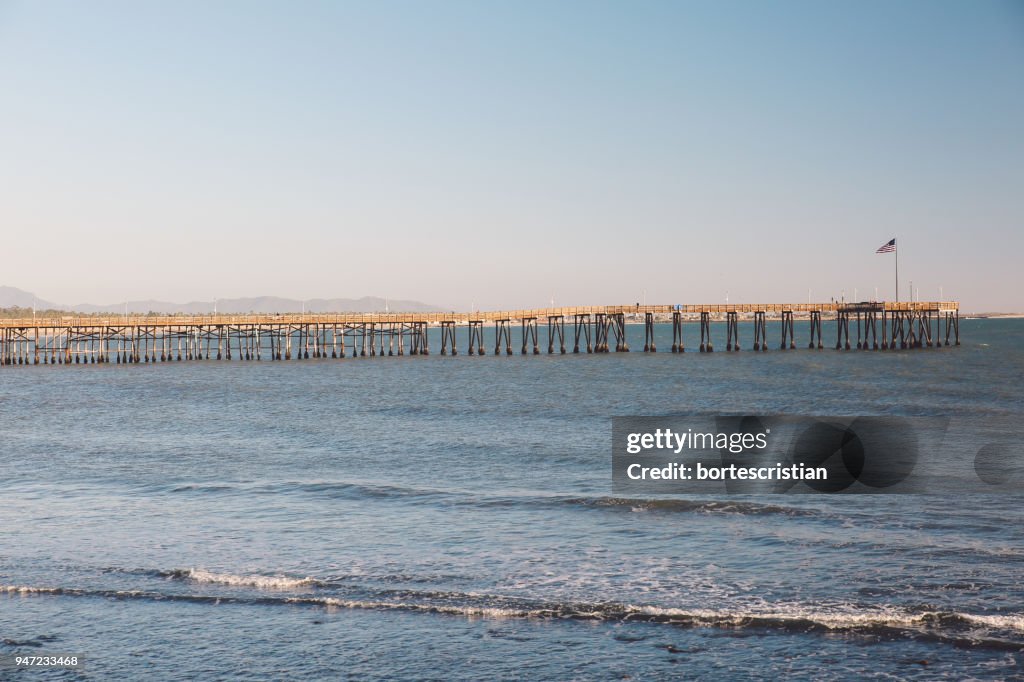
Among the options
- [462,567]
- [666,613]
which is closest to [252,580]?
[462,567]

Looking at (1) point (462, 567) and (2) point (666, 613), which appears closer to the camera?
(2) point (666, 613)

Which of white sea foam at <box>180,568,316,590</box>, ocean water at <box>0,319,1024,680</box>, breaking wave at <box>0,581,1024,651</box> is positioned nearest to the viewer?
ocean water at <box>0,319,1024,680</box>

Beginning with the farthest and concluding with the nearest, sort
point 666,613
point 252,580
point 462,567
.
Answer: point 462,567 < point 252,580 < point 666,613

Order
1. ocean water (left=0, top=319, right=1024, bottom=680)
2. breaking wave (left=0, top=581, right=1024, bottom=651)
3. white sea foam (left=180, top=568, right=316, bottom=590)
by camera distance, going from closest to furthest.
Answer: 1. ocean water (left=0, top=319, right=1024, bottom=680)
2. breaking wave (left=0, top=581, right=1024, bottom=651)
3. white sea foam (left=180, top=568, right=316, bottom=590)

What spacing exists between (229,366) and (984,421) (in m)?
60.2

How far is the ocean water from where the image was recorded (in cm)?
1185

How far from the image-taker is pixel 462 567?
1592cm

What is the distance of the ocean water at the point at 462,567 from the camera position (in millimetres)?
11852

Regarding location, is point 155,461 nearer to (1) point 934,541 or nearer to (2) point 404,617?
(2) point 404,617

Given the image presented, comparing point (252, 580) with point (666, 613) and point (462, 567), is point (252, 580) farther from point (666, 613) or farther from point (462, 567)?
point (666, 613)

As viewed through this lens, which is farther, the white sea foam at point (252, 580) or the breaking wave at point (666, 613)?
the white sea foam at point (252, 580)

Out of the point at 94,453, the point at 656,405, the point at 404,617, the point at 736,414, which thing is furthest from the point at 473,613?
the point at 656,405

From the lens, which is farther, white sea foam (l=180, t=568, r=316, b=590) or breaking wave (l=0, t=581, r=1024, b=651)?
white sea foam (l=180, t=568, r=316, b=590)

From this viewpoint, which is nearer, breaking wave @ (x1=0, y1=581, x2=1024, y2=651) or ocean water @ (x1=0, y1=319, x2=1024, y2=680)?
ocean water @ (x1=0, y1=319, x2=1024, y2=680)
